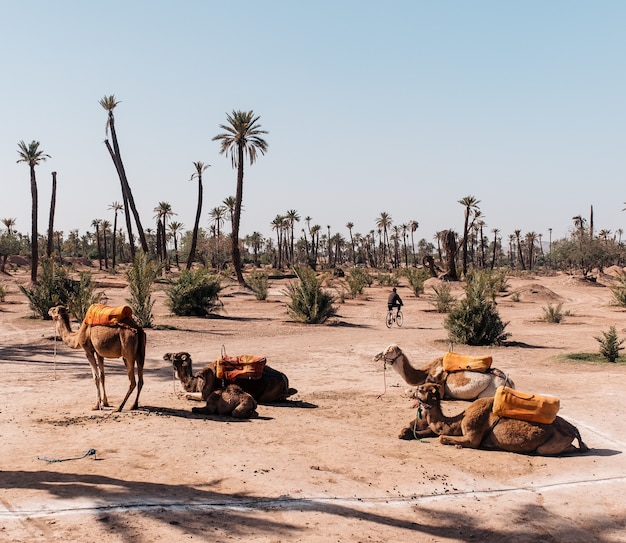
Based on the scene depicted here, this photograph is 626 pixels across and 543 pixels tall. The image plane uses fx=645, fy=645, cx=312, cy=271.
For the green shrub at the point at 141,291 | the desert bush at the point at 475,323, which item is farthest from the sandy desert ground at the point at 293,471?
the green shrub at the point at 141,291

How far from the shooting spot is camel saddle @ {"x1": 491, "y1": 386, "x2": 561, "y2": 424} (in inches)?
346

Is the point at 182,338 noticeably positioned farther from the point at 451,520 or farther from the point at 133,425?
the point at 451,520

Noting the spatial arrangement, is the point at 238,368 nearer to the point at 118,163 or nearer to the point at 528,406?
the point at 528,406

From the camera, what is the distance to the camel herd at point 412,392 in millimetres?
8859

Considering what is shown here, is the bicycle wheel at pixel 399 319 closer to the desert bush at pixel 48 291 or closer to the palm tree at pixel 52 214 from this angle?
the desert bush at pixel 48 291

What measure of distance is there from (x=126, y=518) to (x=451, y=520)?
3.21 meters

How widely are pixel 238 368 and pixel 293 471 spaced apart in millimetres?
3619

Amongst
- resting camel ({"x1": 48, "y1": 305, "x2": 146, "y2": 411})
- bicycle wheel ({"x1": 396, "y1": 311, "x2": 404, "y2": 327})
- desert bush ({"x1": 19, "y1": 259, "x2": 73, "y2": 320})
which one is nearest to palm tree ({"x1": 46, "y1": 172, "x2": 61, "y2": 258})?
desert bush ({"x1": 19, "y1": 259, "x2": 73, "y2": 320})

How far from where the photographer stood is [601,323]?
27.8 meters

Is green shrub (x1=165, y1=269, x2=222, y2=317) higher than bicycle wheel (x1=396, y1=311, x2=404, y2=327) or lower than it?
higher

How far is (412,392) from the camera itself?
996 centimetres

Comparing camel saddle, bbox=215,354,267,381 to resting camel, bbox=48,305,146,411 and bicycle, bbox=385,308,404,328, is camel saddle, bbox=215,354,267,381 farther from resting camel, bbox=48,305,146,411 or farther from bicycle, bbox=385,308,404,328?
bicycle, bbox=385,308,404,328

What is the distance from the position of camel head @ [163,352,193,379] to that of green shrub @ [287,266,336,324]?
15.4m

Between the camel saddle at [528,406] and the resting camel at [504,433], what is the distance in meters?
0.10
